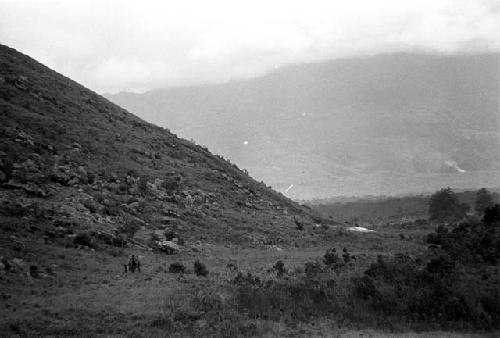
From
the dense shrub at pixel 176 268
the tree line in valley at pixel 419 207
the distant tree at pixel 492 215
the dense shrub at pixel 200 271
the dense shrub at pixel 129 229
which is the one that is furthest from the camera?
the tree line in valley at pixel 419 207

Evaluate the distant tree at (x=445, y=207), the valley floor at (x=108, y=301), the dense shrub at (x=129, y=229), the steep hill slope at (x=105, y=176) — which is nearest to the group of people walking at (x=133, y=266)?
the valley floor at (x=108, y=301)

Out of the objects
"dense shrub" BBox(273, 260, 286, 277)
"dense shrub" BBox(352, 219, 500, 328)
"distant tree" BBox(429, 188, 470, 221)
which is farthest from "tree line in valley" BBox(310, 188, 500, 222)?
"dense shrub" BBox(352, 219, 500, 328)

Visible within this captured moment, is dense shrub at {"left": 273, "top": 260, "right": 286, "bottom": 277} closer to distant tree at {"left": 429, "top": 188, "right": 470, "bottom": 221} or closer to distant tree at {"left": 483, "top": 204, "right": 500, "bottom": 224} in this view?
distant tree at {"left": 483, "top": 204, "right": 500, "bottom": 224}

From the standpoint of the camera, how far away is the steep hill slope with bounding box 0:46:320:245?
3122 cm

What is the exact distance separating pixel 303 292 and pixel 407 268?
5116mm

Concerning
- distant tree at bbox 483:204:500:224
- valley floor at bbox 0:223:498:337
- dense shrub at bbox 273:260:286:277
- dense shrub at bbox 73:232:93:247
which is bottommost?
valley floor at bbox 0:223:498:337

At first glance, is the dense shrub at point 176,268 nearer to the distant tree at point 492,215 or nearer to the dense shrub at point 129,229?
the dense shrub at point 129,229

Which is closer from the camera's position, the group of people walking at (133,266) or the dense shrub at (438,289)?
the dense shrub at (438,289)

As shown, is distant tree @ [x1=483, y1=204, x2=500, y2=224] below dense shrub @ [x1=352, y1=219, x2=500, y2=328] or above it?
above

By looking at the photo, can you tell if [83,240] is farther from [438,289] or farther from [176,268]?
[438,289]

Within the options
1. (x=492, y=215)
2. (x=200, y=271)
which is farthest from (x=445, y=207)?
(x=200, y=271)

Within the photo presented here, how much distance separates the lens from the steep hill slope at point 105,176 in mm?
31219

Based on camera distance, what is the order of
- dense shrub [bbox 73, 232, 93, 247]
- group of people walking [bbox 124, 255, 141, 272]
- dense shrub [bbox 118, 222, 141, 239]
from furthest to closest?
dense shrub [bbox 118, 222, 141, 239]
dense shrub [bbox 73, 232, 93, 247]
group of people walking [bbox 124, 255, 141, 272]

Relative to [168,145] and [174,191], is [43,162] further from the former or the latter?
[168,145]
